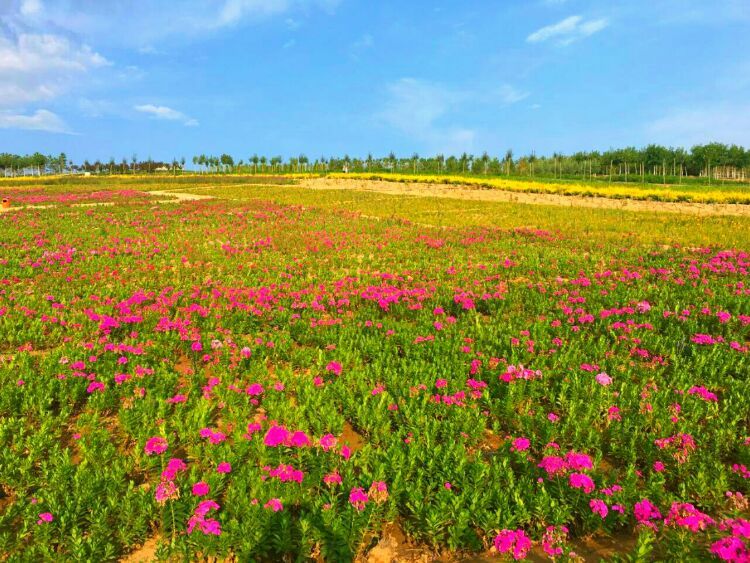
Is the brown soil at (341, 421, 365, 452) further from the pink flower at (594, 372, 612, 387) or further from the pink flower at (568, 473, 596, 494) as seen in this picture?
the pink flower at (594, 372, 612, 387)

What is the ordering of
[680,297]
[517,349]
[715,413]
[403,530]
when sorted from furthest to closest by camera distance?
[680,297] → [517,349] → [715,413] → [403,530]

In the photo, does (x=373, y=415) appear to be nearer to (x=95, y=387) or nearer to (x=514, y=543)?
(x=514, y=543)

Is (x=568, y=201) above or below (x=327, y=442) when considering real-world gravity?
above

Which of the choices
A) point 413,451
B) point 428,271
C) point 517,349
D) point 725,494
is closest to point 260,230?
point 428,271

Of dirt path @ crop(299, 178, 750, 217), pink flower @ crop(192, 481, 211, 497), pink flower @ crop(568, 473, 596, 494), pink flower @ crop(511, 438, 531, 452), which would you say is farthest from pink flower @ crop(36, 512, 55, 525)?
dirt path @ crop(299, 178, 750, 217)

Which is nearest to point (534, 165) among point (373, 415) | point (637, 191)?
point (637, 191)

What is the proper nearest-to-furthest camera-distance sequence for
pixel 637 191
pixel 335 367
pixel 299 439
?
pixel 299 439 < pixel 335 367 < pixel 637 191

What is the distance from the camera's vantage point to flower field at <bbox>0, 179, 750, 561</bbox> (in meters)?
3.28

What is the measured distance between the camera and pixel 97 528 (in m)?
3.25

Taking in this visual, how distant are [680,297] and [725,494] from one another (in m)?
6.92

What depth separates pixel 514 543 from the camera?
3.05 m

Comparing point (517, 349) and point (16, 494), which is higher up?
point (517, 349)

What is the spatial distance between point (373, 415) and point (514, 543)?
208 cm

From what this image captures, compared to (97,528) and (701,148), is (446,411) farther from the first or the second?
(701,148)
